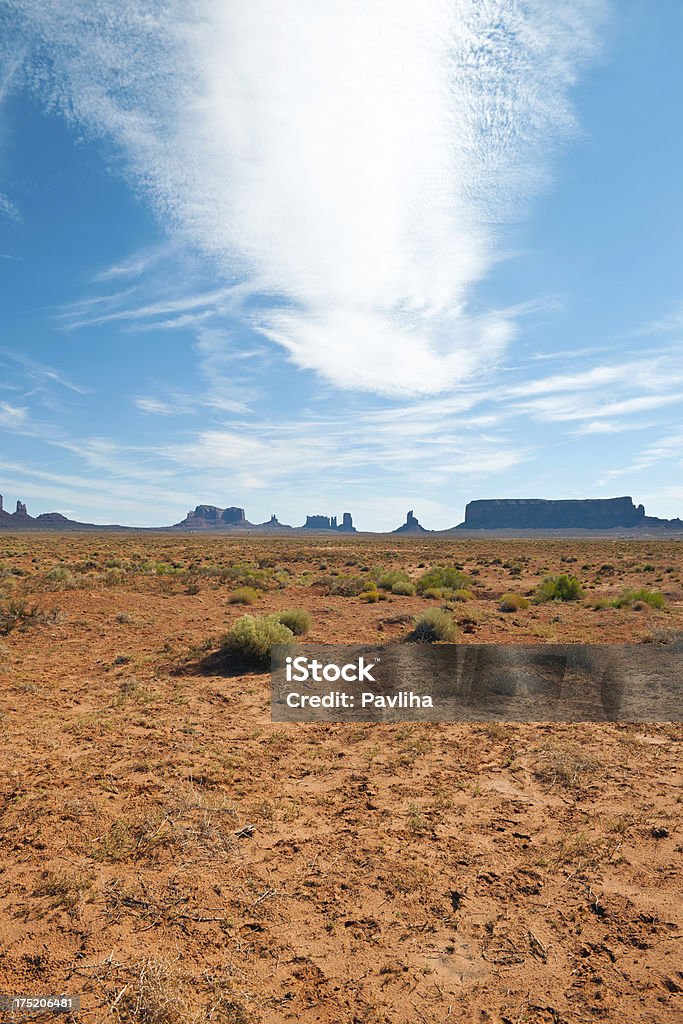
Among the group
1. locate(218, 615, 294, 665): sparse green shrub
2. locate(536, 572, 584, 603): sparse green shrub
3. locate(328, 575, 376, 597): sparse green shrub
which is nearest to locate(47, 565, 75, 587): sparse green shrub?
locate(328, 575, 376, 597): sparse green shrub

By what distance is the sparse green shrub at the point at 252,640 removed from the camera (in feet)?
40.0

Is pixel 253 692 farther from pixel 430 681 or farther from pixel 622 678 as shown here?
pixel 622 678

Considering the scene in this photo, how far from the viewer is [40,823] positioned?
5660 millimetres

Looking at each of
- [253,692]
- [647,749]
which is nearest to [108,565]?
[253,692]

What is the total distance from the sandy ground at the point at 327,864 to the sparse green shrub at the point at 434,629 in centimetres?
467

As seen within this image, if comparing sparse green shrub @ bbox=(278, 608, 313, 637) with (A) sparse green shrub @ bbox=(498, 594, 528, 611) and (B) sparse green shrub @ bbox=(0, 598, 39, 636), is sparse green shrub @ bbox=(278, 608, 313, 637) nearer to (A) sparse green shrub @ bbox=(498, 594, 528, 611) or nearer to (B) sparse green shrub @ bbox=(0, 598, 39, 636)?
(B) sparse green shrub @ bbox=(0, 598, 39, 636)

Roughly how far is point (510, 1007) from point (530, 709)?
6.27 meters

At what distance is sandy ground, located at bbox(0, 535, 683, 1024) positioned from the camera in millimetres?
3750

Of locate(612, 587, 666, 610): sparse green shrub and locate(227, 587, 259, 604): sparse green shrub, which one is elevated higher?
locate(612, 587, 666, 610): sparse green shrub

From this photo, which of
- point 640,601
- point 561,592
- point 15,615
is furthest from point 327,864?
point 561,592

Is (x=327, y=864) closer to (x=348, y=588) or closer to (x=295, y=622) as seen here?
(x=295, y=622)

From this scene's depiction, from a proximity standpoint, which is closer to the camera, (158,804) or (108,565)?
(158,804)

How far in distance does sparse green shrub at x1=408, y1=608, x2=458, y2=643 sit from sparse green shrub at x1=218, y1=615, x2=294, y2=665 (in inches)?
129

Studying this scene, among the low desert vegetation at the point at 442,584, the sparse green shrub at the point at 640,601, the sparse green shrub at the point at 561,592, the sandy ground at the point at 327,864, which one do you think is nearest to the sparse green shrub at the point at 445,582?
the low desert vegetation at the point at 442,584
